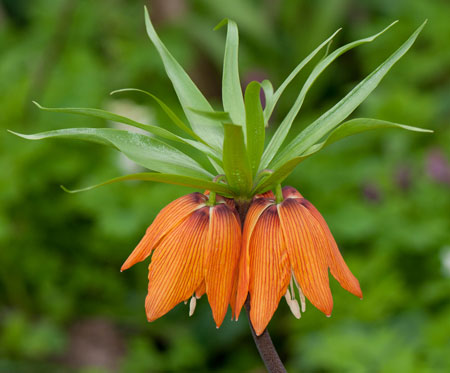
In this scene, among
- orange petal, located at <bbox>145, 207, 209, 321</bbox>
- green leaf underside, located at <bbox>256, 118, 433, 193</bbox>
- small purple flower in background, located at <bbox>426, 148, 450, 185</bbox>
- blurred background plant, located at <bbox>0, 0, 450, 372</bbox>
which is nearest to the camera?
green leaf underside, located at <bbox>256, 118, 433, 193</bbox>

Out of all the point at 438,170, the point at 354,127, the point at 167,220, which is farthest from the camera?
the point at 438,170

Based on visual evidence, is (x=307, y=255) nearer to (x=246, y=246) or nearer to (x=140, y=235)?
(x=246, y=246)

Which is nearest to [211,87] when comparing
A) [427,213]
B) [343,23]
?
[343,23]

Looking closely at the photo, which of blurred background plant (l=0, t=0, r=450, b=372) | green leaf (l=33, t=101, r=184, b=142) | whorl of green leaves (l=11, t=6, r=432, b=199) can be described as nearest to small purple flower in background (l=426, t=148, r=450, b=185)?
blurred background plant (l=0, t=0, r=450, b=372)

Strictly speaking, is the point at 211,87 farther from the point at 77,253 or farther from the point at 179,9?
the point at 77,253

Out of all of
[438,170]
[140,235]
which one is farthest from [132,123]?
[438,170]

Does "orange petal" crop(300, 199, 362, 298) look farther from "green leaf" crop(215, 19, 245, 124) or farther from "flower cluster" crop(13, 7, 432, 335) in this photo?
"green leaf" crop(215, 19, 245, 124)
